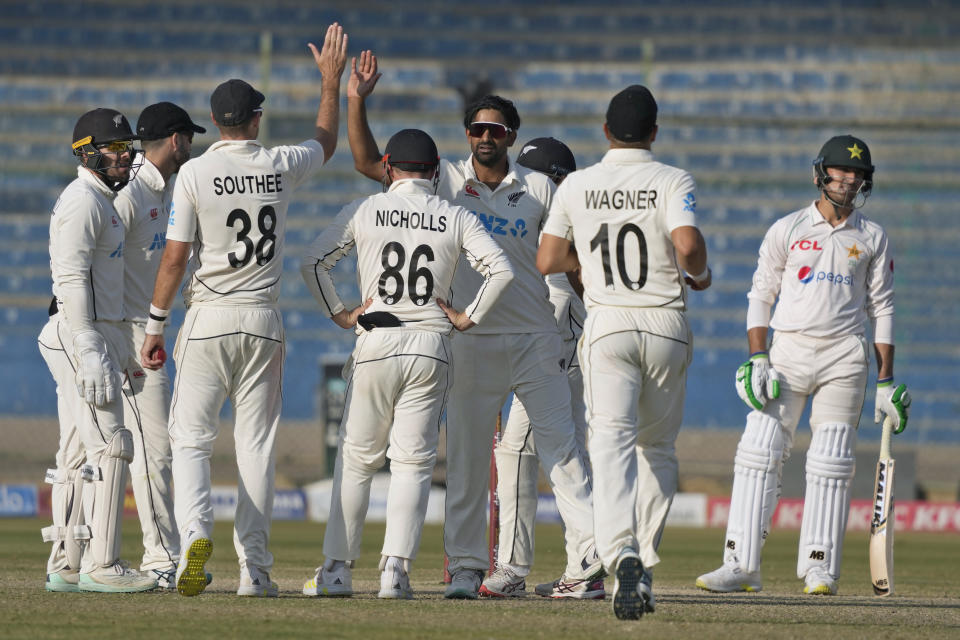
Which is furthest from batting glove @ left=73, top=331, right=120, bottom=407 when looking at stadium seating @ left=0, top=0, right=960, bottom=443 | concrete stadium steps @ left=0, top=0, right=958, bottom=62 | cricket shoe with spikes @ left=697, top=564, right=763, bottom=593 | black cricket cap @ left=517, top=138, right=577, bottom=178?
concrete stadium steps @ left=0, top=0, right=958, bottom=62

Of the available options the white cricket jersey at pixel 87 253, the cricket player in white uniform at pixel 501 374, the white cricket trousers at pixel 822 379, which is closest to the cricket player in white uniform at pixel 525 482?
the cricket player in white uniform at pixel 501 374

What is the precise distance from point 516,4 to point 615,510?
65.7ft

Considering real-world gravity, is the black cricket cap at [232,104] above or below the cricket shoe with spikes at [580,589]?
above

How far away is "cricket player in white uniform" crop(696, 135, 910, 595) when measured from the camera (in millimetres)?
6820

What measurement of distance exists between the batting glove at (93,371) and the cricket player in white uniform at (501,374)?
149cm

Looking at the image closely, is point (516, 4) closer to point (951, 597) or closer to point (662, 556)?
point (662, 556)

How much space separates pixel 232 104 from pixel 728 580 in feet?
10.9

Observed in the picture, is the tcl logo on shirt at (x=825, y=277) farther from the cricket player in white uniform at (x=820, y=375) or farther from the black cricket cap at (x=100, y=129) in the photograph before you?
the black cricket cap at (x=100, y=129)

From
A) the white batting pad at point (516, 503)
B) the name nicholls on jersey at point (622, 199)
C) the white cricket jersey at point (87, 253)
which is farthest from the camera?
the white batting pad at point (516, 503)

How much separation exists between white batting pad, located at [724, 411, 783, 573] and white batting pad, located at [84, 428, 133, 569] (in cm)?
292

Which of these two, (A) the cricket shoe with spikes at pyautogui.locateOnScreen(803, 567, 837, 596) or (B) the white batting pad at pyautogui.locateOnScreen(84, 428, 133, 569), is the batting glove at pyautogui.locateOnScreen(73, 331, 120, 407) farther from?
(A) the cricket shoe with spikes at pyautogui.locateOnScreen(803, 567, 837, 596)

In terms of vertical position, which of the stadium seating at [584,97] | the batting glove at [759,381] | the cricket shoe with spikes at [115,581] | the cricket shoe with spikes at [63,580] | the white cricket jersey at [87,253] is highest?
the stadium seating at [584,97]

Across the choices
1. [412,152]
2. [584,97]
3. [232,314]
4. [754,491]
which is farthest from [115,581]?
[584,97]

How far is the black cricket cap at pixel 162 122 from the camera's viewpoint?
6.96 m
